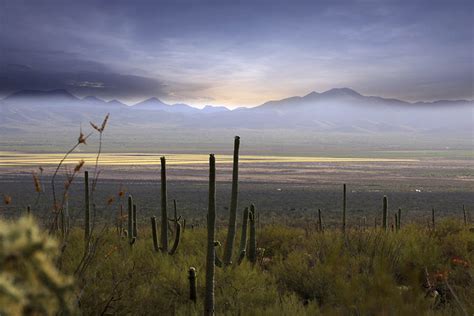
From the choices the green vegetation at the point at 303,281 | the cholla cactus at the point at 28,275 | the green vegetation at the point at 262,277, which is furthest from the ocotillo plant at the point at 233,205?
the cholla cactus at the point at 28,275

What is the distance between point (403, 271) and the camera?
1027 centimetres

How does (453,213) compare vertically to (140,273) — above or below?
below

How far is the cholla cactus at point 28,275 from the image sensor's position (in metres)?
1.03

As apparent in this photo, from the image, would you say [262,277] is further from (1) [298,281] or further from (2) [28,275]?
(2) [28,275]

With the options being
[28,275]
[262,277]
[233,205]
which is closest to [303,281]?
[262,277]

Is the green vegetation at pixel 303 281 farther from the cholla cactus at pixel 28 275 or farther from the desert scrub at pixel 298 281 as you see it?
the cholla cactus at pixel 28 275

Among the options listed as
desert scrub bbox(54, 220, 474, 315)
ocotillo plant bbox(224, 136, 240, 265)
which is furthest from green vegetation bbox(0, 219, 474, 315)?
ocotillo plant bbox(224, 136, 240, 265)

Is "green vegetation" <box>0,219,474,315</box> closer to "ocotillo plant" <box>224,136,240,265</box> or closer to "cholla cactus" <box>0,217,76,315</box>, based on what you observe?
"ocotillo plant" <box>224,136,240,265</box>

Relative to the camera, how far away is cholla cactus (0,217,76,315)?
1025mm

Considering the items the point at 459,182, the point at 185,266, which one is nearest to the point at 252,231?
the point at 185,266

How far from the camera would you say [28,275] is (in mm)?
1076

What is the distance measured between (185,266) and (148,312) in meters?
1.63

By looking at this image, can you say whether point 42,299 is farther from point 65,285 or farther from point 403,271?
point 403,271

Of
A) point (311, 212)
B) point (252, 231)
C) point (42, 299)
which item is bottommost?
point (311, 212)
